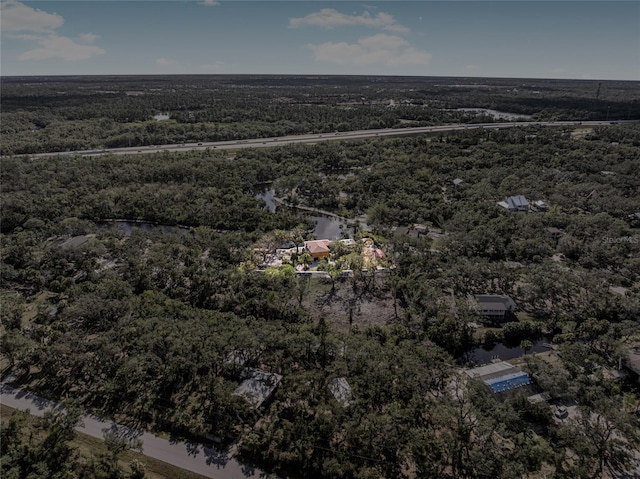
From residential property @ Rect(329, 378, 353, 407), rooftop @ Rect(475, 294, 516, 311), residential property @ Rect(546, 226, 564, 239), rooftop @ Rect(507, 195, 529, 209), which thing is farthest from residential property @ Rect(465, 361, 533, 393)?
rooftop @ Rect(507, 195, 529, 209)

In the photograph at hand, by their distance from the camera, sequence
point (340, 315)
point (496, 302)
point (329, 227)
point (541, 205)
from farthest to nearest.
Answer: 1. point (541, 205)
2. point (329, 227)
3. point (340, 315)
4. point (496, 302)

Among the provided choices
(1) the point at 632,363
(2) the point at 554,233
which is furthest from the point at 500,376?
(2) the point at 554,233

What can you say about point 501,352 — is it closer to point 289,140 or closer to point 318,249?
point 318,249

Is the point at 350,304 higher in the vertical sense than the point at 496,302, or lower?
lower

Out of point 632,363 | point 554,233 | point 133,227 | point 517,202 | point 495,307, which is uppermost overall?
point 517,202

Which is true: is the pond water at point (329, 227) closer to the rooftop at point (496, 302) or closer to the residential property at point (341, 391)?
the rooftop at point (496, 302)

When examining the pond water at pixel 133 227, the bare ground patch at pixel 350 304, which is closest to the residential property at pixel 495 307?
the bare ground patch at pixel 350 304

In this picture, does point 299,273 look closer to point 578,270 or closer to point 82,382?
point 82,382

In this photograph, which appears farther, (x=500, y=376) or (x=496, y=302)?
(x=496, y=302)
